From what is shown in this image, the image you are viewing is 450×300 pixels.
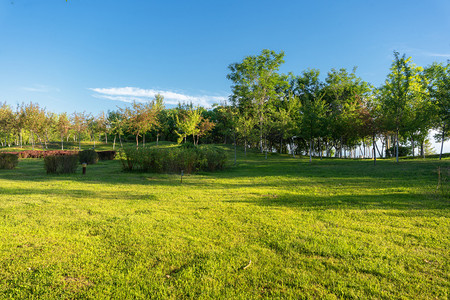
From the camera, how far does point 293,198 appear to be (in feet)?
24.9

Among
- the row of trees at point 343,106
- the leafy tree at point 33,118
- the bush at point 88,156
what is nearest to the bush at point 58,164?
the bush at point 88,156

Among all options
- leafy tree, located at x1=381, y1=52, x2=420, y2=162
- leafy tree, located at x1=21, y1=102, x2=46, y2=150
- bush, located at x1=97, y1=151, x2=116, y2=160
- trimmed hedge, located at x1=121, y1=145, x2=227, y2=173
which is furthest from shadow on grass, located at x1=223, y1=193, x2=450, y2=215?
leafy tree, located at x1=21, y1=102, x2=46, y2=150

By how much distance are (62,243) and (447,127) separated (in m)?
31.3

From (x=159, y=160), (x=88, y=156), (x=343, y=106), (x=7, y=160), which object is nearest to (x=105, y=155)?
(x=88, y=156)

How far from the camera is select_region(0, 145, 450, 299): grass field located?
9.39 ft

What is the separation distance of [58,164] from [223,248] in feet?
40.8

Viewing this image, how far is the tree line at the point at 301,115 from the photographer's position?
22131mm

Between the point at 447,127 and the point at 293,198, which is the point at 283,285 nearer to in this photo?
the point at 293,198

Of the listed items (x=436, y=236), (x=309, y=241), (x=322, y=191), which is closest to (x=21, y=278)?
(x=309, y=241)

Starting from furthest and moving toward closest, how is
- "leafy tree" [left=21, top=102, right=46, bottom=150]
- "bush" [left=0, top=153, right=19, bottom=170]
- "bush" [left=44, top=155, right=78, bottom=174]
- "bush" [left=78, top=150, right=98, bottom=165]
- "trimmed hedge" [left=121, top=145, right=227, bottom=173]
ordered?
"leafy tree" [left=21, top=102, right=46, bottom=150] < "bush" [left=78, top=150, right=98, bottom=165] < "bush" [left=0, top=153, right=19, bottom=170] < "trimmed hedge" [left=121, top=145, right=227, bottom=173] < "bush" [left=44, top=155, right=78, bottom=174]

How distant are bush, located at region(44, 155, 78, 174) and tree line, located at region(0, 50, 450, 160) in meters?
12.6

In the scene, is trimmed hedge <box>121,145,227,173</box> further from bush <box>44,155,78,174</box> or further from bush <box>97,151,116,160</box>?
bush <box>97,151,116,160</box>

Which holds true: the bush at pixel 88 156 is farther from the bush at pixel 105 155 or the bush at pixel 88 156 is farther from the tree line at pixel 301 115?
the tree line at pixel 301 115

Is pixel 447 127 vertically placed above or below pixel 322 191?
above
